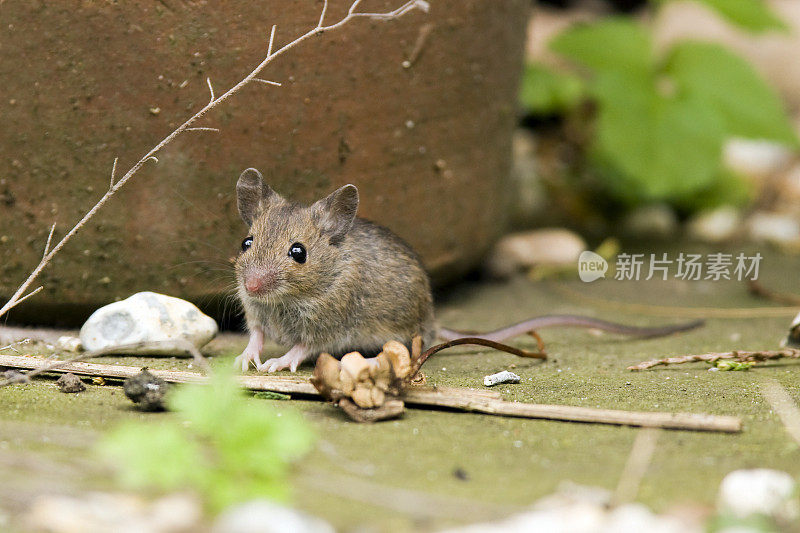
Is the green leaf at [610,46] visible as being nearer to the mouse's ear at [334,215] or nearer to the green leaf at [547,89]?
the green leaf at [547,89]

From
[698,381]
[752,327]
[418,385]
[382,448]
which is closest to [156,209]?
[418,385]

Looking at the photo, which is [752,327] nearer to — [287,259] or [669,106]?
[669,106]

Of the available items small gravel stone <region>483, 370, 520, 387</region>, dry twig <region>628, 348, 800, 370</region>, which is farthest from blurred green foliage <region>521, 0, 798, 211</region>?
small gravel stone <region>483, 370, 520, 387</region>

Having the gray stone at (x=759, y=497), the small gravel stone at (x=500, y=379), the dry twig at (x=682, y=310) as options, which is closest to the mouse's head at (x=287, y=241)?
the small gravel stone at (x=500, y=379)

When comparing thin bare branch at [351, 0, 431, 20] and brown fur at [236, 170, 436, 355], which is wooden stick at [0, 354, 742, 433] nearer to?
brown fur at [236, 170, 436, 355]

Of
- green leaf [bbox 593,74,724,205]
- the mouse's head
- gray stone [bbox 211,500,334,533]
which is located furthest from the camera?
green leaf [bbox 593,74,724,205]

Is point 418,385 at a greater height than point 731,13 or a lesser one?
lesser

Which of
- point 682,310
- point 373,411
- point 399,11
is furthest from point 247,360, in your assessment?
point 682,310
